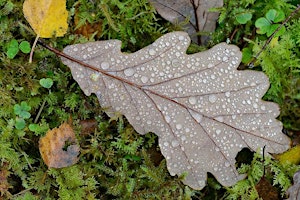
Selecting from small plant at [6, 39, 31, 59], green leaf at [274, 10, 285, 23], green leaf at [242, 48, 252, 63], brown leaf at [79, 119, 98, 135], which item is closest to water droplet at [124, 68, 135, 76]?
brown leaf at [79, 119, 98, 135]

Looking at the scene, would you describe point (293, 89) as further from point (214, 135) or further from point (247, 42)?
point (214, 135)

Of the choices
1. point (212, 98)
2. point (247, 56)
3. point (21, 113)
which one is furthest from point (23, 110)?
point (247, 56)

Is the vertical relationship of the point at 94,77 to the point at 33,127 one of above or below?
above

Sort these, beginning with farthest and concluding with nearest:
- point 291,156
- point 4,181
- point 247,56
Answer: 1. point 247,56
2. point 291,156
3. point 4,181

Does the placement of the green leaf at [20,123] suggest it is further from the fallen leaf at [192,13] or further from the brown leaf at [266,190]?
the brown leaf at [266,190]

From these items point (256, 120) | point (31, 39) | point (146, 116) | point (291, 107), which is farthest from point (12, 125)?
point (291, 107)

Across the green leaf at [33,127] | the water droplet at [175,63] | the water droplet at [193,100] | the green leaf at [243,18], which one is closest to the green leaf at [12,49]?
the green leaf at [33,127]

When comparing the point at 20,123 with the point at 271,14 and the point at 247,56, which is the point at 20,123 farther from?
the point at 271,14

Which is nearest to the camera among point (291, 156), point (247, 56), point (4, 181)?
point (4, 181)
